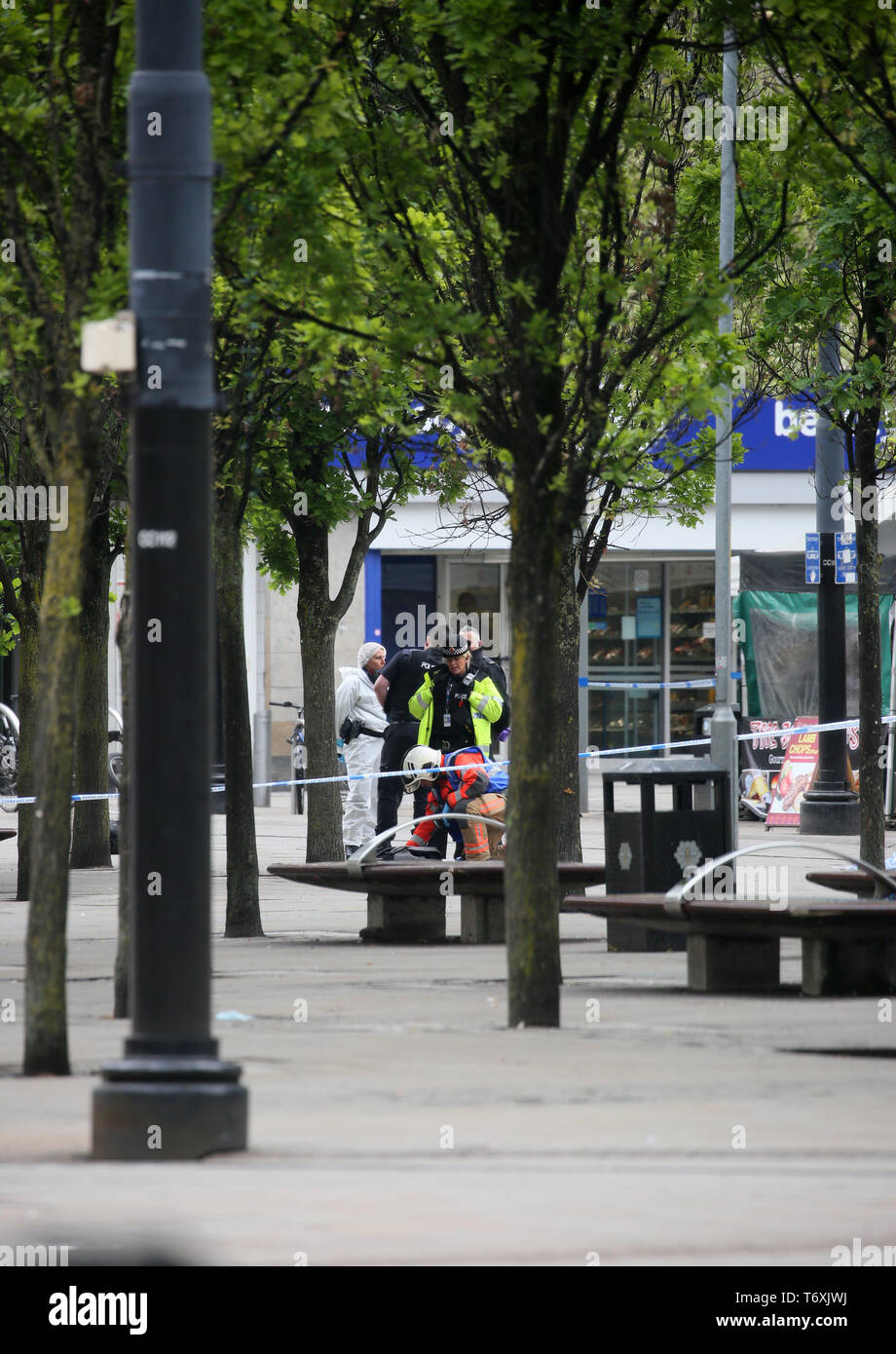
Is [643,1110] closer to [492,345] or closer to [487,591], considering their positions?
[492,345]

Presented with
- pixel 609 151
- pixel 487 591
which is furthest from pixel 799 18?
pixel 487 591

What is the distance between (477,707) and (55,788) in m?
9.06

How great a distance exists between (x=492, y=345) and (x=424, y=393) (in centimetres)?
669

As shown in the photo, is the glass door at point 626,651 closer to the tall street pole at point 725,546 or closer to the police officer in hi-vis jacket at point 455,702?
the tall street pole at point 725,546

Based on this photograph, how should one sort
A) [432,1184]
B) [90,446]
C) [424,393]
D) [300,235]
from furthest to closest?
[424,393]
[300,235]
[90,446]
[432,1184]

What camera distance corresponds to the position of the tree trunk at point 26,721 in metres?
17.0

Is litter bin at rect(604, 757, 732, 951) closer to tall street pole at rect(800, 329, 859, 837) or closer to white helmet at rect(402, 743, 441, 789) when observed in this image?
white helmet at rect(402, 743, 441, 789)

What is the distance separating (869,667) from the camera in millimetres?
14805

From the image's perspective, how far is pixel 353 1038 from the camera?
8953mm

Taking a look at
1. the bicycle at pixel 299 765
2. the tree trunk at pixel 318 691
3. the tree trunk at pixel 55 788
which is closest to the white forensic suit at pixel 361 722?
the tree trunk at pixel 318 691

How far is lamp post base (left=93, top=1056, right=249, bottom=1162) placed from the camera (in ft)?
20.7

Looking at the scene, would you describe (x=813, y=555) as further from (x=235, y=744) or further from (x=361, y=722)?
(x=235, y=744)

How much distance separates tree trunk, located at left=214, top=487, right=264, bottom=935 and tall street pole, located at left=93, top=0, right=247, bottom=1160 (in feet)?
24.1

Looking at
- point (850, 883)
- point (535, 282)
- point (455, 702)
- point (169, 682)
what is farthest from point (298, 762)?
point (169, 682)
